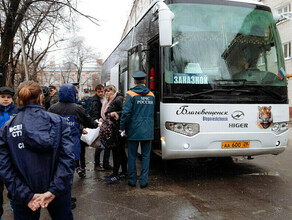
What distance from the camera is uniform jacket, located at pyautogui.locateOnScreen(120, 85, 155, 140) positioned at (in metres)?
4.93

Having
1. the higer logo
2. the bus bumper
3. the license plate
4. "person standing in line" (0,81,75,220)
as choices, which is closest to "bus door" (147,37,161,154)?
the bus bumper

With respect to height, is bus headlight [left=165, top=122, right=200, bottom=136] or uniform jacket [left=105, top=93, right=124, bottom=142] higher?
uniform jacket [left=105, top=93, right=124, bottom=142]

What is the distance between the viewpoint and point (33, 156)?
213cm

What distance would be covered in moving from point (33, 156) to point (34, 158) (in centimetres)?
2

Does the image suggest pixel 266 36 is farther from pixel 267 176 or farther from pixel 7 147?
pixel 7 147

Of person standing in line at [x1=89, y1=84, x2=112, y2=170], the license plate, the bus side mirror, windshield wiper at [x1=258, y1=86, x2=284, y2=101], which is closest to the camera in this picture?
the bus side mirror

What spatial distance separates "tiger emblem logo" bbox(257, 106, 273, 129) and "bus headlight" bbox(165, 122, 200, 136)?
3.90 feet

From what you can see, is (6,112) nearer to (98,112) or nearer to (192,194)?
(98,112)

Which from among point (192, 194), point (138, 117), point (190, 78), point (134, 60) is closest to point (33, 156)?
point (138, 117)

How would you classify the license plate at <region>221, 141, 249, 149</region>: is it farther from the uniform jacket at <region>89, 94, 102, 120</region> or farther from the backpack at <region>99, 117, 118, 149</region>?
the uniform jacket at <region>89, 94, 102, 120</region>

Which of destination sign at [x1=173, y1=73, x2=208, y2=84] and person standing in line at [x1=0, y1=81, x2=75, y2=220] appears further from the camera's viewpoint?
destination sign at [x1=173, y1=73, x2=208, y2=84]

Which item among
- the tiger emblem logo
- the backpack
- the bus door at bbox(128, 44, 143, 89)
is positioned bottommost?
the backpack

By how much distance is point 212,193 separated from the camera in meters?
4.69

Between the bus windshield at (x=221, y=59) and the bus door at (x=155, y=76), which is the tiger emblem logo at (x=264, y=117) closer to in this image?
the bus windshield at (x=221, y=59)
